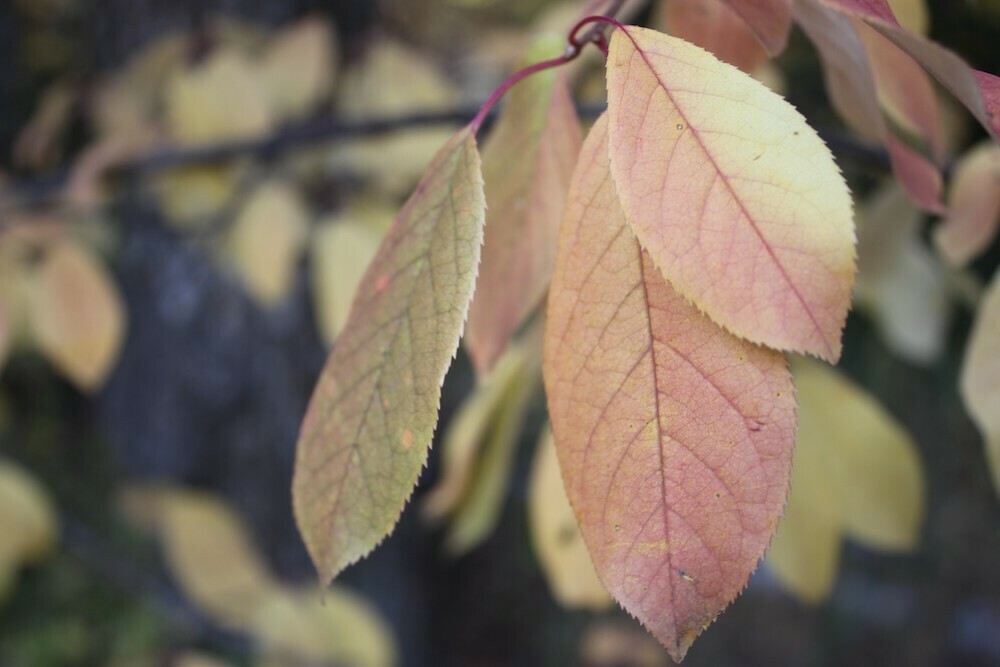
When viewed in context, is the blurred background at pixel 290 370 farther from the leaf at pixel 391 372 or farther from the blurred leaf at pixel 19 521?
the leaf at pixel 391 372

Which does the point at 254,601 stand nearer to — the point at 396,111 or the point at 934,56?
the point at 396,111

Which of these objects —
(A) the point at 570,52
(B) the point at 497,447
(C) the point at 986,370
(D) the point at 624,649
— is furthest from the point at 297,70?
(D) the point at 624,649

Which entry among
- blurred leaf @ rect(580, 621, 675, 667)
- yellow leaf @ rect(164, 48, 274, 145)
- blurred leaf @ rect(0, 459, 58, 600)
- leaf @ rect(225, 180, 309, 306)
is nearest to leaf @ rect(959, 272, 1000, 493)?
leaf @ rect(225, 180, 309, 306)

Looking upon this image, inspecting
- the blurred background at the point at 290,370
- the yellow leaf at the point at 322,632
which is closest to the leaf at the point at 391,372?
the blurred background at the point at 290,370

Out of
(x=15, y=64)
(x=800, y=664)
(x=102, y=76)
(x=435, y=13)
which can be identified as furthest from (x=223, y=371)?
(x=800, y=664)

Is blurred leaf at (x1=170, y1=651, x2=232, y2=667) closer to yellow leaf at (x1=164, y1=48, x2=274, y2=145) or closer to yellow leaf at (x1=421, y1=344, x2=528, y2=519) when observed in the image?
yellow leaf at (x1=421, y1=344, x2=528, y2=519)
